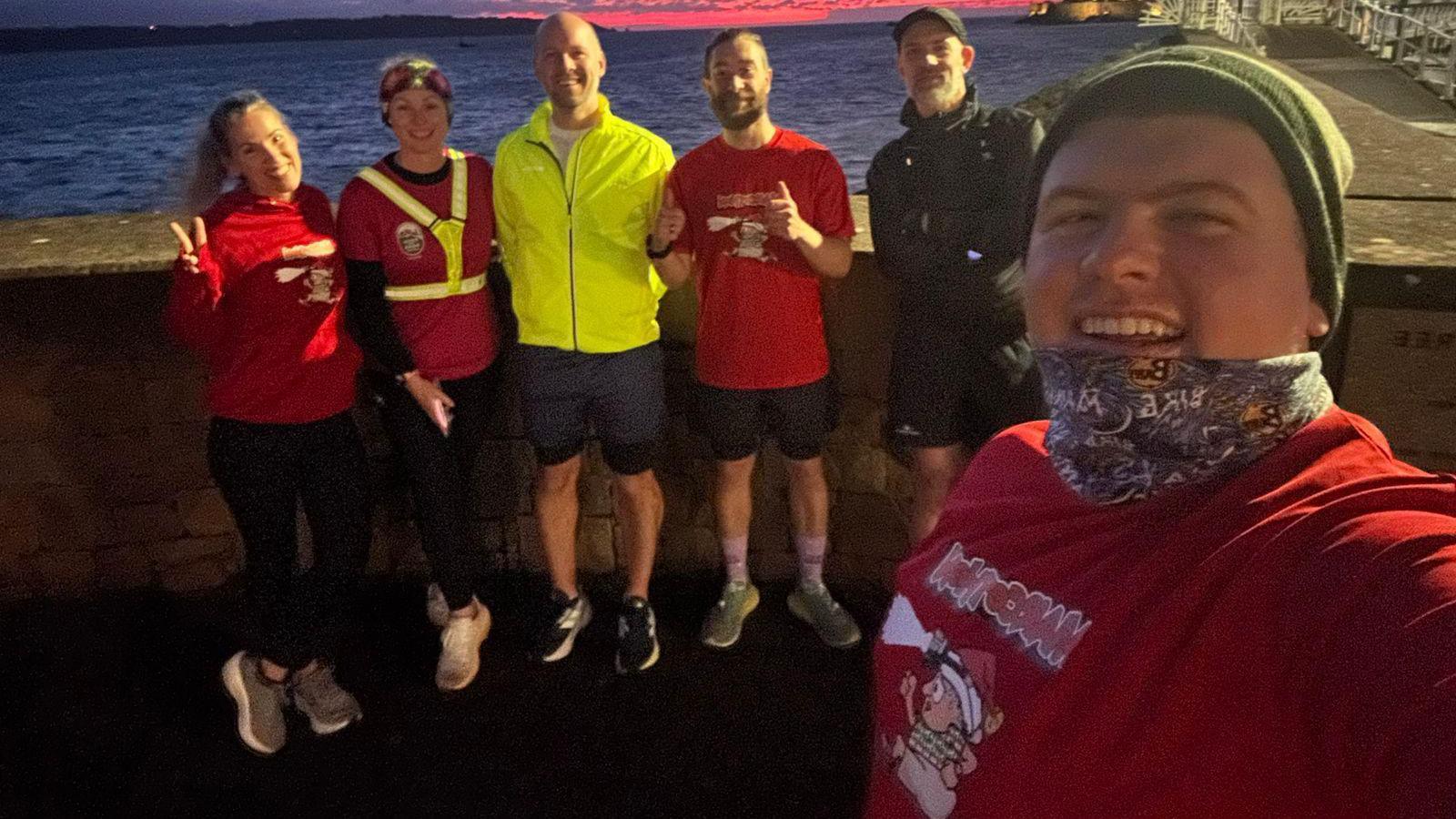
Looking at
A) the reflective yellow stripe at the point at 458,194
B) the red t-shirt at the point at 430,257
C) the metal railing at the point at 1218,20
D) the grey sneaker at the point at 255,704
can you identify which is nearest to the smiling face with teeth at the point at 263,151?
the red t-shirt at the point at 430,257

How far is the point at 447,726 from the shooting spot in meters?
3.49

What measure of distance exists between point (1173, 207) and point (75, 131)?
11485cm

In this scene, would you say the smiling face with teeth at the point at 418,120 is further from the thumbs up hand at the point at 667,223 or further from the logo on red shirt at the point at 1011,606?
the logo on red shirt at the point at 1011,606

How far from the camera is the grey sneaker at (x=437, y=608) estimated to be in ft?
13.3

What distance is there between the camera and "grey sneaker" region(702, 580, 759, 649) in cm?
389

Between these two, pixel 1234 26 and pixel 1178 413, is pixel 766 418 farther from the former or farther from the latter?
pixel 1234 26

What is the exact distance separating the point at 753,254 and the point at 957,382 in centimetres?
86

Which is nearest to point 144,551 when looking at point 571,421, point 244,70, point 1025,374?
point 571,421

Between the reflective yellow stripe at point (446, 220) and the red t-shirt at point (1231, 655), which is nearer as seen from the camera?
the red t-shirt at point (1231, 655)

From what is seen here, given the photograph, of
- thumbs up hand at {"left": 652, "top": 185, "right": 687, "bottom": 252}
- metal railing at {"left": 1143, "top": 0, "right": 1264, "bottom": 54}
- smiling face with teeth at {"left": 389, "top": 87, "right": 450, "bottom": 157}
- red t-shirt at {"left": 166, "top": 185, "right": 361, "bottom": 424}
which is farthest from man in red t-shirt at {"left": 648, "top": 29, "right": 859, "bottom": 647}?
metal railing at {"left": 1143, "top": 0, "right": 1264, "bottom": 54}

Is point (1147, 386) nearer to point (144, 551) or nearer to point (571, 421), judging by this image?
point (571, 421)

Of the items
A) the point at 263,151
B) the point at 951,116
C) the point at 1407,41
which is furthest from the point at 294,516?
the point at 1407,41

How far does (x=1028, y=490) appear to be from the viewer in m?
1.25

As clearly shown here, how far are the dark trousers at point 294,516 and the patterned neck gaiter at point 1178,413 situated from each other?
2.80 m
